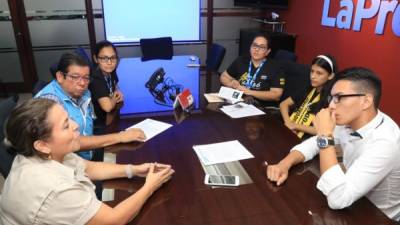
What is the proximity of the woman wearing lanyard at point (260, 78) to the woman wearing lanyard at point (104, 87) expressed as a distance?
108cm

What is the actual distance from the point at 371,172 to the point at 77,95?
1610 millimetres

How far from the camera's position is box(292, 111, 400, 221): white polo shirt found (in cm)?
118

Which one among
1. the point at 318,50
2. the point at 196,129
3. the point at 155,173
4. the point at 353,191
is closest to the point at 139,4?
the point at 318,50

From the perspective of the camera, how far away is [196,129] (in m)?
1.90

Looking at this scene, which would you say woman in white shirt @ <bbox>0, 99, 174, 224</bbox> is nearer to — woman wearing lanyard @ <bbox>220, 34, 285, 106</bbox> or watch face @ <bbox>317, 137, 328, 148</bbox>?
watch face @ <bbox>317, 137, 328, 148</bbox>

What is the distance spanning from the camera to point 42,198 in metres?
0.95

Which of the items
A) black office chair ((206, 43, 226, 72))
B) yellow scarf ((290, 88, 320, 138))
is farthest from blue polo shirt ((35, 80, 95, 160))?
black office chair ((206, 43, 226, 72))

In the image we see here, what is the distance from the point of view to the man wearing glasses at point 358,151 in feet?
3.93

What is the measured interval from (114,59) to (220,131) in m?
1.23

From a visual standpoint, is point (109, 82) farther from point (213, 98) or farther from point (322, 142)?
point (322, 142)

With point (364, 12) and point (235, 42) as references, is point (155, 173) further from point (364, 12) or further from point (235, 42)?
point (235, 42)

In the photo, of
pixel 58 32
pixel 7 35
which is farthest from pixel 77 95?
pixel 7 35

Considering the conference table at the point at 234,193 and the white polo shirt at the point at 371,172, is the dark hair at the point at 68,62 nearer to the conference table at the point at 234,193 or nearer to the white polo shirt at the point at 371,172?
the conference table at the point at 234,193

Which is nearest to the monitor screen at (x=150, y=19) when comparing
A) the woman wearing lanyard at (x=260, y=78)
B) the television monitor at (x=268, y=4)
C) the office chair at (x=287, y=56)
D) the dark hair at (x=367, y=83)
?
the television monitor at (x=268, y=4)
